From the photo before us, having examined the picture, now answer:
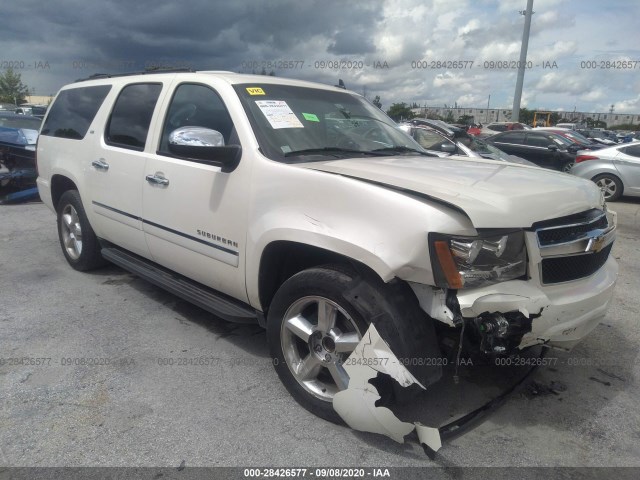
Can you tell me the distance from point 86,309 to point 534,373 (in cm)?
356

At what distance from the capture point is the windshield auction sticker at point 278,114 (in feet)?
10.6

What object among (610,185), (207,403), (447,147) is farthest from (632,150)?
(207,403)

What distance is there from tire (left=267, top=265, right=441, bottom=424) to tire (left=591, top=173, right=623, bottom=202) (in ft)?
35.2

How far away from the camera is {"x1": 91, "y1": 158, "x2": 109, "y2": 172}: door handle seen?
4.28m

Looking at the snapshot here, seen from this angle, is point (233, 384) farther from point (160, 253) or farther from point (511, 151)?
point (511, 151)

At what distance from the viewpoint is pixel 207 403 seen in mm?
2941

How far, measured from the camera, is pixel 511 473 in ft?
7.91

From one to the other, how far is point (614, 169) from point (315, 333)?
11.0 m

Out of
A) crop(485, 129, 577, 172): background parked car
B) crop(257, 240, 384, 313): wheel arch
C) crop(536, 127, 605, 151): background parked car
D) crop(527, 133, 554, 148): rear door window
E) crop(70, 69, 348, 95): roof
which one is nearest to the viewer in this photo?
crop(257, 240, 384, 313): wheel arch

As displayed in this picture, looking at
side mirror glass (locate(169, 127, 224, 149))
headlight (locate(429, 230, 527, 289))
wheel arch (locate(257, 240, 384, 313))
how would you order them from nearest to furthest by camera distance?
headlight (locate(429, 230, 527, 289))
wheel arch (locate(257, 240, 384, 313))
side mirror glass (locate(169, 127, 224, 149))

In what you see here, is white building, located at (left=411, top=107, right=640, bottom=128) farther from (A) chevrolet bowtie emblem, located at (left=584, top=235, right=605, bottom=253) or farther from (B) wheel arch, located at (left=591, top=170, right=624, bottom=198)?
(A) chevrolet bowtie emblem, located at (left=584, top=235, right=605, bottom=253)

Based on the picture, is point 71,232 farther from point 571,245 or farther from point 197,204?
point 571,245

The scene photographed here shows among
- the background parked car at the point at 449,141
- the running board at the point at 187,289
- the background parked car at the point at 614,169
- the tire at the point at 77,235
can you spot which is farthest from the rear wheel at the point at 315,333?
the background parked car at the point at 614,169

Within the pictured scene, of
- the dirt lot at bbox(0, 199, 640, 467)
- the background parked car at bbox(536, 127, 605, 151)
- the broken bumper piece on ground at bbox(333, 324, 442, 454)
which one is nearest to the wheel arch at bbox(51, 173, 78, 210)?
the dirt lot at bbox(0, 199, 640, 467)
